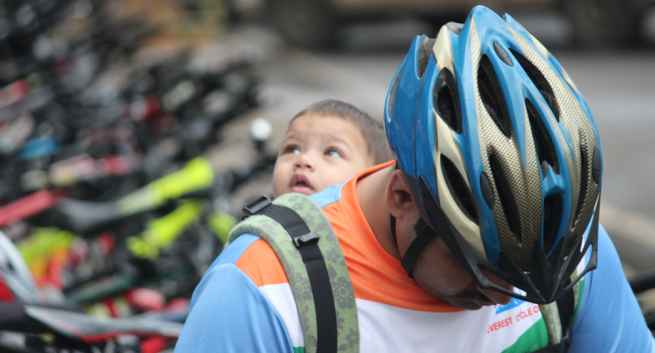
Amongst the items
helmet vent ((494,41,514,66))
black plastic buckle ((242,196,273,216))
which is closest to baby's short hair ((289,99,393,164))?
black plastic buckle ((242,196,273,216))

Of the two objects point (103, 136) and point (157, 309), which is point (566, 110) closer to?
point (157, 309)

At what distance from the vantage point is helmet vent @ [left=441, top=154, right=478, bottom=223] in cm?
194

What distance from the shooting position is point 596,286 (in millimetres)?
2264

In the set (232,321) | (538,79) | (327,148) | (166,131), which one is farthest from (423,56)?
(166,131)

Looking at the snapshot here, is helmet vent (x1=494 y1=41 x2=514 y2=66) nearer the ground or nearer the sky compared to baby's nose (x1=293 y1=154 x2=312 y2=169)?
nearer the sky

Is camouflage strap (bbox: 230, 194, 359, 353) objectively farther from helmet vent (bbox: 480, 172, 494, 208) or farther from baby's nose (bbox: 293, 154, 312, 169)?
baby's nose (bbox: 293, 154, 312, 169)

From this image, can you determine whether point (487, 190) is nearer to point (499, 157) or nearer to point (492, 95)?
point (499, 157)

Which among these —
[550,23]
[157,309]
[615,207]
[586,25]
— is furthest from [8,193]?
[550,23]

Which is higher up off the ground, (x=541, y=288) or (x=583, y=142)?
(x=583, y=142)

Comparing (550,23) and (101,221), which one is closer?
(101,221)

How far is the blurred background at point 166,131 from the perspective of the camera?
559cm

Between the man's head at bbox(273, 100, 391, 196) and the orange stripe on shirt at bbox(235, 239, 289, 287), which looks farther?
the man's head at bbox(273, 100, 391, 196)

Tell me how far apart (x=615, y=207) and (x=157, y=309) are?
4.21m

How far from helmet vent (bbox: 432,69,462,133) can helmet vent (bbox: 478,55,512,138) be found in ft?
0.15
